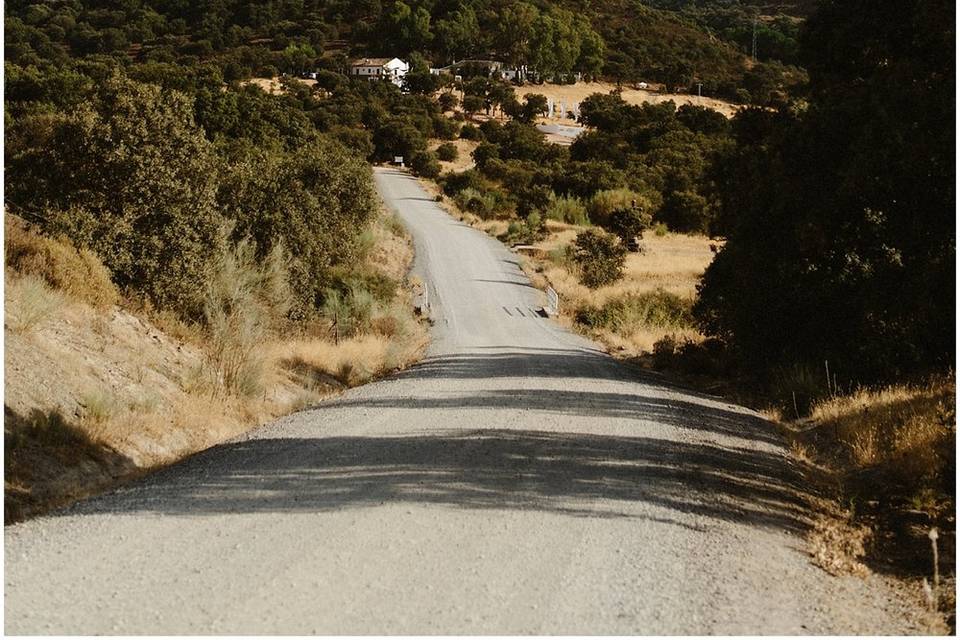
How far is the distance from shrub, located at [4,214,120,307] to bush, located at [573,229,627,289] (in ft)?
86.3

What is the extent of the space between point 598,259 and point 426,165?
37.7 meters

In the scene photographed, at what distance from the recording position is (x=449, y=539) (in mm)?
7121

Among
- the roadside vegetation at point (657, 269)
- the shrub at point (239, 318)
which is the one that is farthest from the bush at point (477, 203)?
the shrub at point (239, 318)

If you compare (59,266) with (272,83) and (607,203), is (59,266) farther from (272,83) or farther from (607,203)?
(272,83)

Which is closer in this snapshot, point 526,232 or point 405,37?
point 526,232

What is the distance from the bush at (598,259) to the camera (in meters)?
41.0

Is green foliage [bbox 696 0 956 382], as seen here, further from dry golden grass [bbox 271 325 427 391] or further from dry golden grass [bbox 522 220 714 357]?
dry golden grass [bbox 522 220 714 357]

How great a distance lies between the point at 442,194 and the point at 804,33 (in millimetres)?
56175

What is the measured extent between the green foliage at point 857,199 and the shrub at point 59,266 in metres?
10.9

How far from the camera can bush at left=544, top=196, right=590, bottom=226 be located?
6191 cm

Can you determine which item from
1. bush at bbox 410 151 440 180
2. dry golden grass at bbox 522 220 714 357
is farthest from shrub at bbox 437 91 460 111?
dry golden grass at bbox 522 220 714 357

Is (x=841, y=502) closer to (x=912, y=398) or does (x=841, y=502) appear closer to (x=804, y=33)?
(x=912, y=398)

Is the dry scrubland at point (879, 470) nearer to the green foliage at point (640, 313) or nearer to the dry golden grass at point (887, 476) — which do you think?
the dry golden grass at point (887, 476)

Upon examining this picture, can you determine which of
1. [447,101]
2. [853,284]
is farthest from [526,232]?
[447,101]
